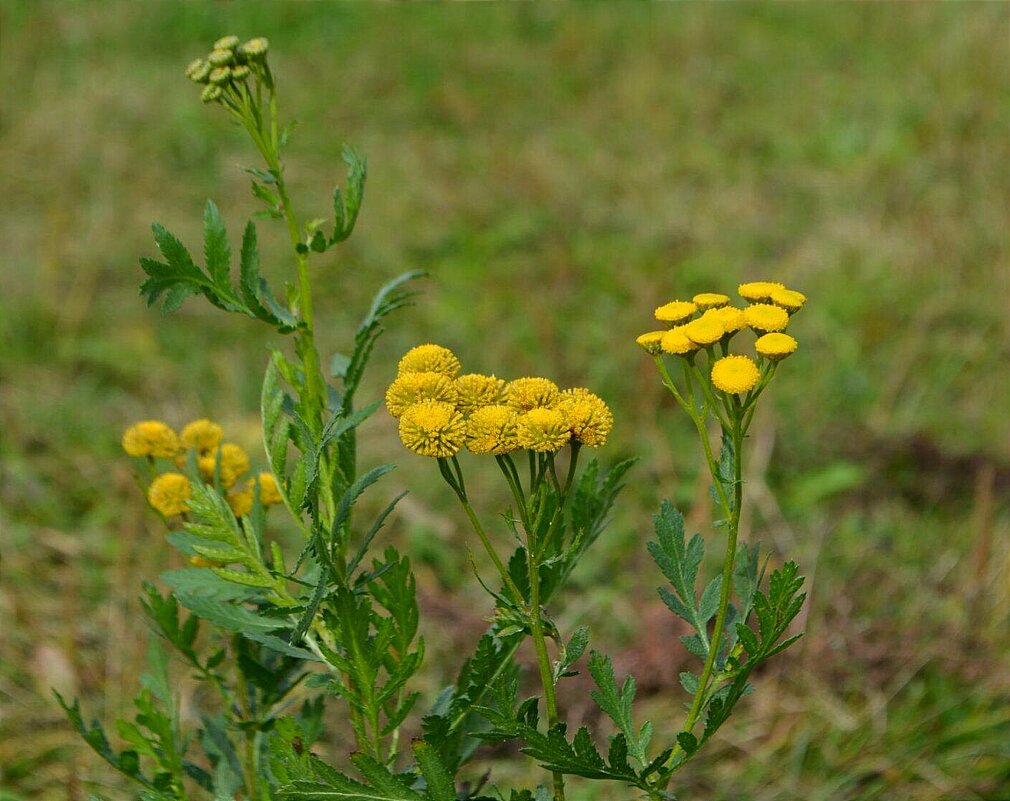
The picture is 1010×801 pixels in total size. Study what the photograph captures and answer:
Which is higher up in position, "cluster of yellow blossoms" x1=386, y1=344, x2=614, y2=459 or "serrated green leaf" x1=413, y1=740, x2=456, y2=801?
"cluster of yellow blossoms" x1=386, y1=344, x2=614, y2=459

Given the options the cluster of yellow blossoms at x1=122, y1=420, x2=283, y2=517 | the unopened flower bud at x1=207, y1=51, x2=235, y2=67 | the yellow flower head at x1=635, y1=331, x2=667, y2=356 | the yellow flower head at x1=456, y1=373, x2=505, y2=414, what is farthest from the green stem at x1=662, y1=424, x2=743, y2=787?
the unopened flower bud at x1=207, y1=51, x2=235, y2=67

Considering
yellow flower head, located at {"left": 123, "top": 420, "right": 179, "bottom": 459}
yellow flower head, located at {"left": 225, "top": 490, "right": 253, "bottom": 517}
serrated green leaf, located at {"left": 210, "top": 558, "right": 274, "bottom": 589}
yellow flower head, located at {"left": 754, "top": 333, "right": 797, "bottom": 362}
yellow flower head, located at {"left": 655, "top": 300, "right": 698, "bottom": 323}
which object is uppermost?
yellow flower head, located at {"left": 655, "top": 300, "right": 698, "bottom": 323}

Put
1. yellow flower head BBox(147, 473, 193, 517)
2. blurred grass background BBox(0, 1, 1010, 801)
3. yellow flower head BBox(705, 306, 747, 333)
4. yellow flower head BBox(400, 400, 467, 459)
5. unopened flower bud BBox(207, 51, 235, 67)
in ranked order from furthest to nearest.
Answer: blurred grass background BBox(0, 1, 1010, 801)
yellow flower head BBox(147, 473, 193, 517)
unopened flower bud BBox(207, 51, 235, 67)
yellow flower head BBox(705, 306, 747, 333)
yellow flower head BBox(400, 400, 467, 459)

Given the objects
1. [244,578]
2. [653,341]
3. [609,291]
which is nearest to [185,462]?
[244,578]

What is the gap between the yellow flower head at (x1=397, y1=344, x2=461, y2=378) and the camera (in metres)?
1.08

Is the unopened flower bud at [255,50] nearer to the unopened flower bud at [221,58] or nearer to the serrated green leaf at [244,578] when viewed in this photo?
the unopened flower bud at [221,58]

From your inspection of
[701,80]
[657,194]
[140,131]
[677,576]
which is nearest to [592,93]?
[701,80]

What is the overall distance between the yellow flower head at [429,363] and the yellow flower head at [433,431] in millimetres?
81

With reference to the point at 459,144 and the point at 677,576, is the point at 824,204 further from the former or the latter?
the point at 677,576

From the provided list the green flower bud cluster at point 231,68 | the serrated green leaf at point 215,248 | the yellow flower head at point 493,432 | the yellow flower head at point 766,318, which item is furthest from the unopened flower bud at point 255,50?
the yellow flower head at point 766,318

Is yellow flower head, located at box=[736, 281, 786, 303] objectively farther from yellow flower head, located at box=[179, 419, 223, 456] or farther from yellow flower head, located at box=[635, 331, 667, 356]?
yellow flower head, located at box=[179, 419, 223, 456]

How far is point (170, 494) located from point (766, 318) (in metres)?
0.74

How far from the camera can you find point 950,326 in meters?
4.31

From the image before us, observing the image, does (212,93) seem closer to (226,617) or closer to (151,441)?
(151,441)
